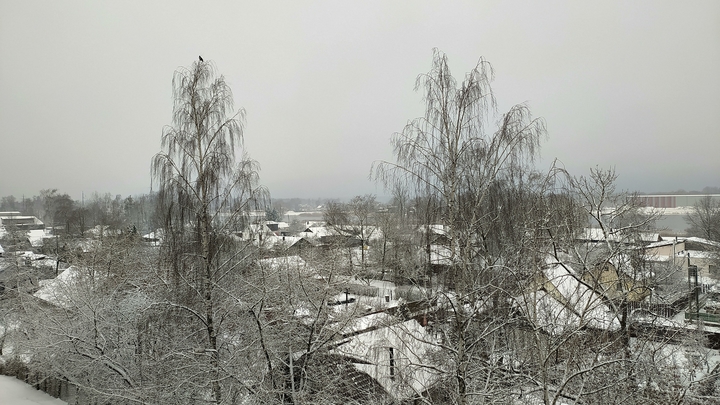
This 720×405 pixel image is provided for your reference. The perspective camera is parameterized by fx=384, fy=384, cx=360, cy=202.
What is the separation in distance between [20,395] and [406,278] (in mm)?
14453

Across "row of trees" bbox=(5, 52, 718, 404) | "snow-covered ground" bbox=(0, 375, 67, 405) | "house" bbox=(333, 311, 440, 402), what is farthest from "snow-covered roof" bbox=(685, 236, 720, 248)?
"snow-covered ground" bbox=(0, 375, 67, 405)

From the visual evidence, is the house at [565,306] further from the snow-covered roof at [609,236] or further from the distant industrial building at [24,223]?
the distant industrial building at [24,223]

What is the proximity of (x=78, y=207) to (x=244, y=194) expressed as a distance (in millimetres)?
19679

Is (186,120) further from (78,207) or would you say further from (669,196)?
(78,207)

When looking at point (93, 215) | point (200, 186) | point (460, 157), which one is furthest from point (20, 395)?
point (460, 157)

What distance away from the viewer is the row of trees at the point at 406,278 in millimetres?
5844

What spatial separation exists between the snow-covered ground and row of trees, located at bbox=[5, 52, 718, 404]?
4.83 meters

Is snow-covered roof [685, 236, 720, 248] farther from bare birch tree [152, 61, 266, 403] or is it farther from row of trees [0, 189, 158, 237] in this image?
row of trees [0, 189, 158, 237]

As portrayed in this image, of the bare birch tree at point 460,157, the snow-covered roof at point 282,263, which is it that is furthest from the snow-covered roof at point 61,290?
the bare birch tree at point 460,157

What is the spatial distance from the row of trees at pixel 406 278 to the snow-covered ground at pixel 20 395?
15.9ft

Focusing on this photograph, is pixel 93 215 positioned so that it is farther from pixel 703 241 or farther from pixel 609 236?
pixel 703 241

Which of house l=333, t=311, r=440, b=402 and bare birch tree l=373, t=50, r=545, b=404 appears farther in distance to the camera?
house l=333, t=311, r=440, b=402

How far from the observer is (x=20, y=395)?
13039mm

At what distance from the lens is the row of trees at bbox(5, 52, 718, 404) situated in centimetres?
584
